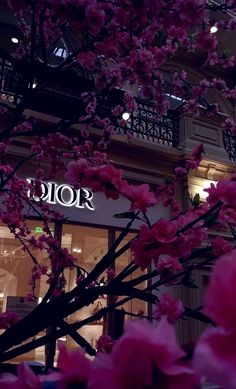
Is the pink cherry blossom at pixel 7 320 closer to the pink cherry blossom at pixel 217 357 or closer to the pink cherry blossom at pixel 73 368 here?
the pink cherry blossom at pixel 73 368

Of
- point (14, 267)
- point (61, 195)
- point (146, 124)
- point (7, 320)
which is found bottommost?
point (7, 320)

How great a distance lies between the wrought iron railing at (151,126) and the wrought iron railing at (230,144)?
1452mm

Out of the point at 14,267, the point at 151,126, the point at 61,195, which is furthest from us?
the point at 151,126

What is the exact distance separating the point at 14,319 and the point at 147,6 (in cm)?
313

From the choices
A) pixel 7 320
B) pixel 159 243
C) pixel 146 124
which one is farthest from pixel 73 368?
pixel 146 124

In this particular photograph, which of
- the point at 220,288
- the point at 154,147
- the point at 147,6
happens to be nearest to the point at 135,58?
the point at 147,6

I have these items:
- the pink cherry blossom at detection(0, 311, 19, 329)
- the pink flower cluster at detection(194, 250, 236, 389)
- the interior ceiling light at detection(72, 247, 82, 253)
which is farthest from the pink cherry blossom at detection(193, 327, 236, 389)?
the interior ceiling light at detection(72, 247, 82, 253)

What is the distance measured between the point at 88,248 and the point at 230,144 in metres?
4.93

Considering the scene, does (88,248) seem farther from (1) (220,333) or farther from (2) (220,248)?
(1) (220,333)

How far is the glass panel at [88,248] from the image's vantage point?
6.73m

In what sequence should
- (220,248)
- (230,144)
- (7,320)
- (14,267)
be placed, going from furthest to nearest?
1. (230,144)
2. (14,267)
3. (7,320)
4. (220,248)

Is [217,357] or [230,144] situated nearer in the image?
[217,357]

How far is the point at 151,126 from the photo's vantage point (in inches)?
346

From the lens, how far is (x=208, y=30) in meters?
3.29
